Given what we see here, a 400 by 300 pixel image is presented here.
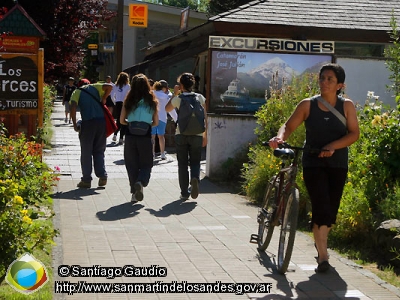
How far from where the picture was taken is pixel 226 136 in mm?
13445

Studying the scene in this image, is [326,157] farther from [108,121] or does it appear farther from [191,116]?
[108,121]

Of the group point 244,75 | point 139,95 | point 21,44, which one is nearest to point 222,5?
point 244,75

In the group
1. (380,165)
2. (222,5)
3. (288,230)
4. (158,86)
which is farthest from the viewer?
(222,5)

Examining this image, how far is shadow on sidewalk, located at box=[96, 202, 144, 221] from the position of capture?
32.1 feet

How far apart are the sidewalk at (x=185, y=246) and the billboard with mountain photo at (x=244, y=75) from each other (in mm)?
2211

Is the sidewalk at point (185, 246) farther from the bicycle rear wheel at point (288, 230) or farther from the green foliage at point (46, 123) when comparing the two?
the green foliage at point (46, 123)

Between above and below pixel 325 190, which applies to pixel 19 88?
above

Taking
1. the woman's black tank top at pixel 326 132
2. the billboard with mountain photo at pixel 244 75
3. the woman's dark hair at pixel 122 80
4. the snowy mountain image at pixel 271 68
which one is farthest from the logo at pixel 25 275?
the woman's dark hair at pixel 122 80

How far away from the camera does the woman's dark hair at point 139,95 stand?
36.9 ft

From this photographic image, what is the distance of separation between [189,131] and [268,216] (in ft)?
11.8

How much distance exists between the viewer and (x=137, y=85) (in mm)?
11328

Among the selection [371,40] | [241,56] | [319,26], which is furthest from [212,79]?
[371,40]

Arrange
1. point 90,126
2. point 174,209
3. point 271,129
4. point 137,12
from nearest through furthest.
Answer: point 174,209
point 90,126
point 271,129
point 137,12

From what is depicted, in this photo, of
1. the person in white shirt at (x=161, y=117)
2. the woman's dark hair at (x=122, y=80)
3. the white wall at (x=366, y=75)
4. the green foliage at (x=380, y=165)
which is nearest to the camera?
the green foliage at (x=380, y=165)
